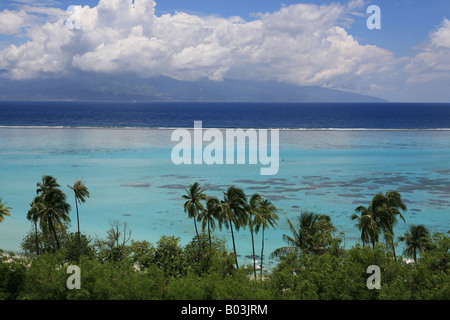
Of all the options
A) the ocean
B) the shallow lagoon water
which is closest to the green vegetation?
the ocean

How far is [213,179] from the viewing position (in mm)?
68250

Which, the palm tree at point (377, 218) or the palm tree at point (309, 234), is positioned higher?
the palm tree at point (377, 218)

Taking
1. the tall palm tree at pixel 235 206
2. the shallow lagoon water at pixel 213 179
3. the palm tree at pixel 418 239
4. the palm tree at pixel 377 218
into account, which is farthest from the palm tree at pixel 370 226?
the shallow lagoon water at pixel 213 179

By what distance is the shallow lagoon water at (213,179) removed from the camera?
4850 cm

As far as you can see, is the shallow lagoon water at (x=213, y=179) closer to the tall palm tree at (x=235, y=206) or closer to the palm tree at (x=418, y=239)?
the tall palm tree at (x=235, y=206)

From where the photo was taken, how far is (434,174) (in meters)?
71.7

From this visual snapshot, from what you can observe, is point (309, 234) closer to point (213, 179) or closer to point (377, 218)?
point (377, 218)

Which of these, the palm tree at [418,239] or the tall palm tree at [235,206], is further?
the tall palm tree at [235,206]

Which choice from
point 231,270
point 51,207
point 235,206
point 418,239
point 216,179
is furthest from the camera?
point 216,179

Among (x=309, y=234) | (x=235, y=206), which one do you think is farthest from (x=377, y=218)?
(x=235, y=206)

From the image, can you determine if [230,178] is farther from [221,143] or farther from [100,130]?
[100,130]

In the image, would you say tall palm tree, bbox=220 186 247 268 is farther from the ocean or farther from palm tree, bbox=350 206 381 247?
palm tree, bbox=350 206 381 247
